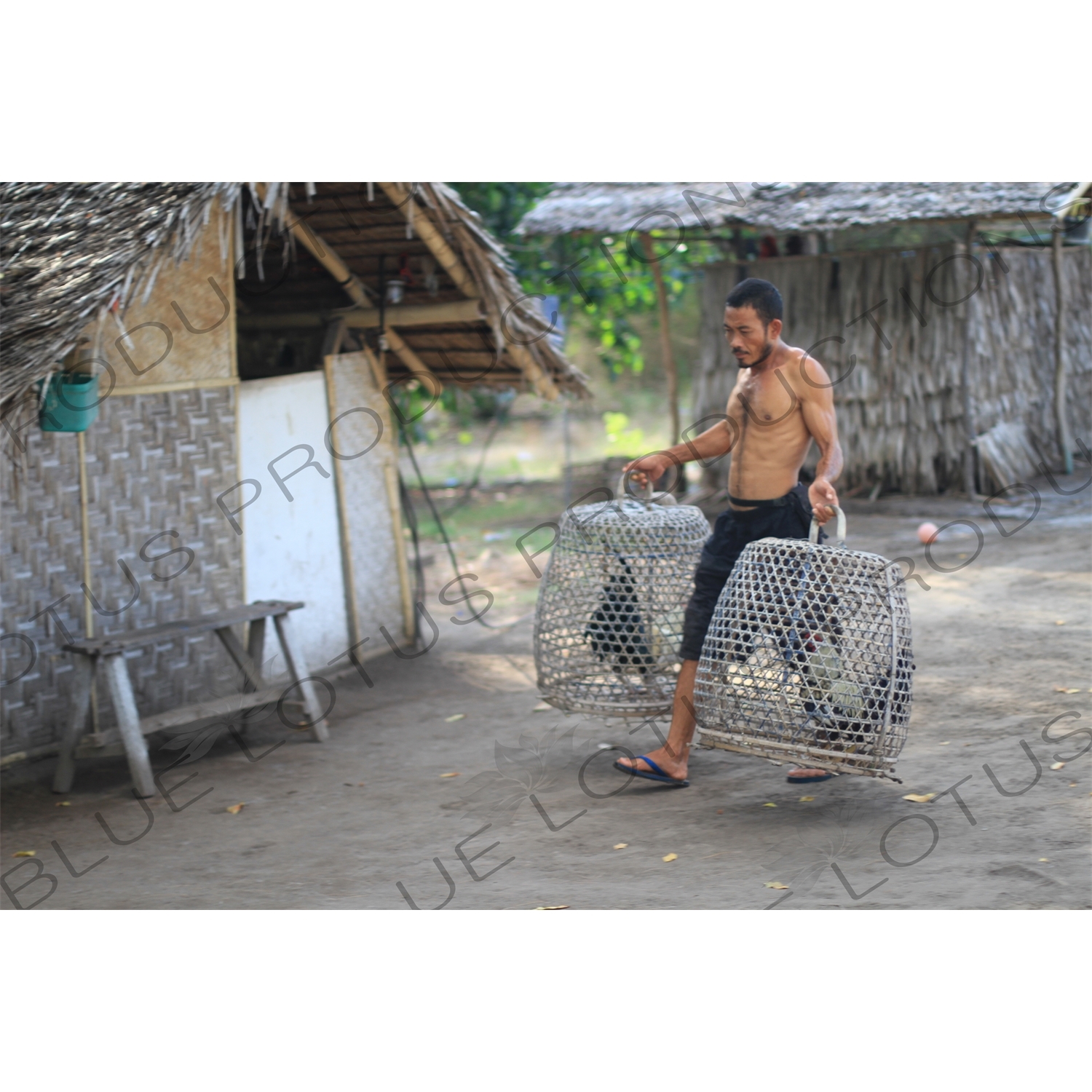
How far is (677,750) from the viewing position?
427 centimetres

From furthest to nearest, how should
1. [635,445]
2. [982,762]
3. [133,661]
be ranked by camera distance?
[635,445]
[133,661]
[982,762]

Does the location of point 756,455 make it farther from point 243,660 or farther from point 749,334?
point 243,660

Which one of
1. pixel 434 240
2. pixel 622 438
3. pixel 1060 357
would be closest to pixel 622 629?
pixel 434 240

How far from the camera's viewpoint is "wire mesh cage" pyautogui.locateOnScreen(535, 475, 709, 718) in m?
4.49

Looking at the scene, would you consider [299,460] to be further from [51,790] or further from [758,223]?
[758,223]

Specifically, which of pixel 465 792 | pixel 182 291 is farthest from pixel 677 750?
pixel 182 291

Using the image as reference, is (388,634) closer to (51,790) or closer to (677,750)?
(51,790)

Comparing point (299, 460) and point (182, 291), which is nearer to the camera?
point (182, 291)

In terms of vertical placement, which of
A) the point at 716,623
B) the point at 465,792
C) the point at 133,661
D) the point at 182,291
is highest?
the point at 182,291

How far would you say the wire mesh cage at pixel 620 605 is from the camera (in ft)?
14.7

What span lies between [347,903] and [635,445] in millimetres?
9724

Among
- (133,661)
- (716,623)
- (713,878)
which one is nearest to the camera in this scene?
(713,878)

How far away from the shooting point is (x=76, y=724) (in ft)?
15.0

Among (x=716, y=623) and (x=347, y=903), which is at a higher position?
(x=716, y=623)
